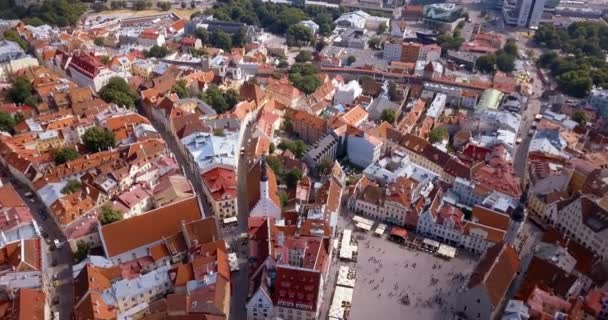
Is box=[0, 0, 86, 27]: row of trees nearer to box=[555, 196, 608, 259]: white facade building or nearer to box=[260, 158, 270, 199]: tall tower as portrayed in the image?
box=[260, 158, 270, 199]: tall tower

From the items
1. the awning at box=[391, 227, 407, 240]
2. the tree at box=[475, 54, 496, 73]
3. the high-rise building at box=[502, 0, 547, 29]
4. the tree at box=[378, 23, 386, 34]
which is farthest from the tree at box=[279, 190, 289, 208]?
the high-rise building at box=[502, 0, 547, 29]

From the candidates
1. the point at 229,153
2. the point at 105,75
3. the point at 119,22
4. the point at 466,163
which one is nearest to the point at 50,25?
the point at 119,22

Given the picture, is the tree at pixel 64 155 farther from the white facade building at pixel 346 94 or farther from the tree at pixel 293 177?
the white facade building at pixel 346 94

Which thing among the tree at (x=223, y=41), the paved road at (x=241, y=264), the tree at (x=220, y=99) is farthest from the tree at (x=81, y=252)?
the tree at (x=223, y=41)

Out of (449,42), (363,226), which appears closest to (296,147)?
(363,226)

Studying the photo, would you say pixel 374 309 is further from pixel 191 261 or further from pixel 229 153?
pixel 229 153

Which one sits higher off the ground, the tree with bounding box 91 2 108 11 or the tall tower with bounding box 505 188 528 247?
the tall tower with bounding box 505 188 528 247

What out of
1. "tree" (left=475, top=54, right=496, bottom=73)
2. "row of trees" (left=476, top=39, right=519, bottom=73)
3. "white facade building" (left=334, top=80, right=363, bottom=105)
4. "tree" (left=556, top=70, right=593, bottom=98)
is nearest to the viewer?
"white facade building" (left=334, top=80, right=363, bottom=105)
